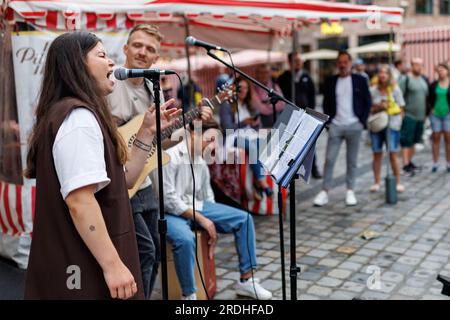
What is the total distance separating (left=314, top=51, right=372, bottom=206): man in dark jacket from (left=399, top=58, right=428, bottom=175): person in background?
238cm

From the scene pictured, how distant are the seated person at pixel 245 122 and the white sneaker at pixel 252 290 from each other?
2001 millimetres

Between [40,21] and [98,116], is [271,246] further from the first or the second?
[98,116]

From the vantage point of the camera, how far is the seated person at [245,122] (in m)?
6.07

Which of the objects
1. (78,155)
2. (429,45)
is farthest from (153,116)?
(429,45)

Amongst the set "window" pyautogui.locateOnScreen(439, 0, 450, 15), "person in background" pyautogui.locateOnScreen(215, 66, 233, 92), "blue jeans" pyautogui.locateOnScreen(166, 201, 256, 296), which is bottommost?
"blue jeans" pyautogui.locateOnScreen(166, 201, 256, 296)

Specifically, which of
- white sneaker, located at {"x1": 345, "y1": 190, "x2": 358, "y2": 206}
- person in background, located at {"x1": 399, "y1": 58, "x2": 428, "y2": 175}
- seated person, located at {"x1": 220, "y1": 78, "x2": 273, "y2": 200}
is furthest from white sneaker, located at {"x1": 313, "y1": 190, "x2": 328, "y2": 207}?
person in background, located at {"x1": 399, "y1": 58, "x2": 428, "y2": 175}

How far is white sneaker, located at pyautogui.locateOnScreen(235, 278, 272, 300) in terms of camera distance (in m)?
3.97

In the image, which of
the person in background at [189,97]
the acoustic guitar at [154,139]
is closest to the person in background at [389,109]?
the person in background at [189,97]

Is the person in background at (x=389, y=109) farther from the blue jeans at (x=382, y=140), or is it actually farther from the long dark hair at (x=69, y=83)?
the long dark hair at (x=69, y=83)

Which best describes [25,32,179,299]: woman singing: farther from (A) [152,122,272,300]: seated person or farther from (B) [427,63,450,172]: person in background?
(B) [427,63,450,172]: person in background

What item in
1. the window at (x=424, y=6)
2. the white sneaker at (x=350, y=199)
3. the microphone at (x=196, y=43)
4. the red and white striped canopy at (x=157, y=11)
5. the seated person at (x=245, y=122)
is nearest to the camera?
the microphone at (x=196, y=43)

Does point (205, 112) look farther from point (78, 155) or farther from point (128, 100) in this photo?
point (78, 155)

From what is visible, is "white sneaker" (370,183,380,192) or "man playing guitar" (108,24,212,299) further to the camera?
"white sneaker" (370,183,380,192)
